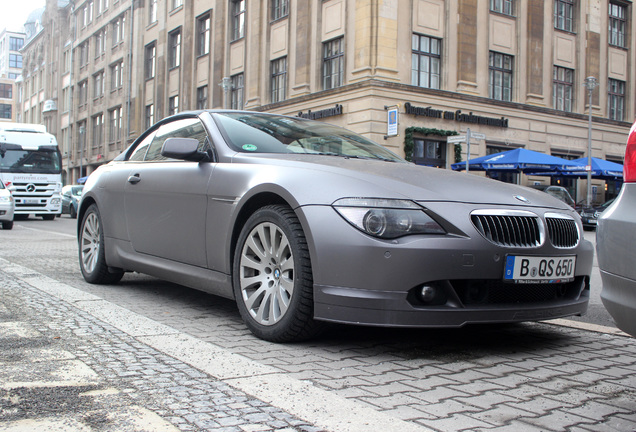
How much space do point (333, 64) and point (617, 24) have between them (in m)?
16.0

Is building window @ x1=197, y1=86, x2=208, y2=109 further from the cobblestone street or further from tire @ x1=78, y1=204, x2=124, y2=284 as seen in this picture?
the cobblestone street

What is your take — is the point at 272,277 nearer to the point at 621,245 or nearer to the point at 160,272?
the point at 160,272

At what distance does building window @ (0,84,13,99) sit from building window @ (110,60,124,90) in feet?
208

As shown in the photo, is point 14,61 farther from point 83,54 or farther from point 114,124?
point 114,124

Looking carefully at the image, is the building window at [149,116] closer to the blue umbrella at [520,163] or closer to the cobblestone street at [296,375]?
the blue umbrella at [520,163]

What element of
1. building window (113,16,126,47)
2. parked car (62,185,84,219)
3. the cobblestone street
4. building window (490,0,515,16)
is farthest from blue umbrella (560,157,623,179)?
building window (113,16,126,47)

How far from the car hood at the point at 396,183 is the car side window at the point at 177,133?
74cm

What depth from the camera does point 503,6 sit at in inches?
1102

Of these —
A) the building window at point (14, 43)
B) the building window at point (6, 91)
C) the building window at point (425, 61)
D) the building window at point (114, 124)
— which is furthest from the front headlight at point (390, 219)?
the building window at point (14, 43)

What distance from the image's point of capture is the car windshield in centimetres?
439

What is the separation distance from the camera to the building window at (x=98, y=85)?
2114 inches

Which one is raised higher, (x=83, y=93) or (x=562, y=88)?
(x=83, y=93)

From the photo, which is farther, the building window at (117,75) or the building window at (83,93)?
the building window at (83,93)

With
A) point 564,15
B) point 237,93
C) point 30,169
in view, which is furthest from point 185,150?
point 564,15
